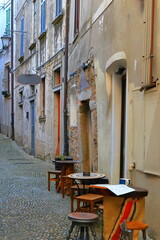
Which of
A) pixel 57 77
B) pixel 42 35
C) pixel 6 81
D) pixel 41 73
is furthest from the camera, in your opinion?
pixel 6 81

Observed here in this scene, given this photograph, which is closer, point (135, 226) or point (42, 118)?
point (135, 226)

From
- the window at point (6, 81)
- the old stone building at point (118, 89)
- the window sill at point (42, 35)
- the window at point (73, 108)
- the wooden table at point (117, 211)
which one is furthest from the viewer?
the window at point (6, 81)

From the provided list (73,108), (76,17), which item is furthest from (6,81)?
(76,17)

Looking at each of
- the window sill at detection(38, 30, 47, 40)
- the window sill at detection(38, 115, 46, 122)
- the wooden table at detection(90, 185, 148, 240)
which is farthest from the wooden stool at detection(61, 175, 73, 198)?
the window sill at detection(38, 30, 47, 40)

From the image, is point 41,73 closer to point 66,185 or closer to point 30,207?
point 66,185

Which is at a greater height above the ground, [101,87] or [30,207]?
[101,87]

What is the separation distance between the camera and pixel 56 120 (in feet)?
45.0

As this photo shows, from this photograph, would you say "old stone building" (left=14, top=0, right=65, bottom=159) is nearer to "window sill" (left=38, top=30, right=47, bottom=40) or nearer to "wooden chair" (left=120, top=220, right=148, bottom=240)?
"window sill" (left=38, top=30, right=47, bottom=40)

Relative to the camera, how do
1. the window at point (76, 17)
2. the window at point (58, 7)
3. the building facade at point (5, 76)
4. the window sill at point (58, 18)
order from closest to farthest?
the window at point (76, 17)
the window sill at point (58, 18)
the window at point (58, 7)
the building facade at point (5, 76)

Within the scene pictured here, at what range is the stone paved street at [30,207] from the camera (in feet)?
18.4

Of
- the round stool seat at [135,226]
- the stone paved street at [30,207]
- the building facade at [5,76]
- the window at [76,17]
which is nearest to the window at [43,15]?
the window at [76,17]

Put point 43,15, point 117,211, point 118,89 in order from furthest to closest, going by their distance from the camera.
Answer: point 43,15, point 118,89, point 117,211

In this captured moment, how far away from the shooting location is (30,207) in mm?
7207

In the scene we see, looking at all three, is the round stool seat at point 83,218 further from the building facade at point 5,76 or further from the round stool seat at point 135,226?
the building facade at point 5,76
